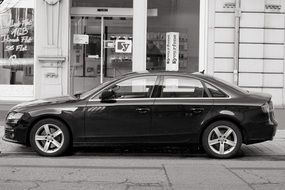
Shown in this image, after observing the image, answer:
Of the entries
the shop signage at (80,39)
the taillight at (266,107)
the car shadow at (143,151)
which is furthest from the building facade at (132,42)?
the taillight at (266,107)

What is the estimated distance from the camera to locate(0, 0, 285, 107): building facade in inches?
618

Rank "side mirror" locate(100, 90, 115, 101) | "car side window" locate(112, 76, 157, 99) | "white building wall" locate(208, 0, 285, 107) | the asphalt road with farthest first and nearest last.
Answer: "white building wall" locate(208, 0, 285, 107)
"car side window" locate(112, 76, 157, 99)
"side mirror" locate(100, 90, 115, 101)
the asphalt road

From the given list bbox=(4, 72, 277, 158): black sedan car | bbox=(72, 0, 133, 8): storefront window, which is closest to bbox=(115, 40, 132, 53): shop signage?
bbox=(72, 0, 133, 8): storefront window

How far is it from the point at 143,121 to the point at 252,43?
24.1ft

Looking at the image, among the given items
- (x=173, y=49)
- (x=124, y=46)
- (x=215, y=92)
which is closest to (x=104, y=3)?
(x=124, y=46)

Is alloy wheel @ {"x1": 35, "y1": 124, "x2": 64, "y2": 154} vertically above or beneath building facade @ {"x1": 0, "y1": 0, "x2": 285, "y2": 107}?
beneath

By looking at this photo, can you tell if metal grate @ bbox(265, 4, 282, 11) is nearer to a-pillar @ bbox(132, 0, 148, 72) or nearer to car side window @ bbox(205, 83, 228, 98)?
a-pillar @ bbox(132, 0, 148, 72)

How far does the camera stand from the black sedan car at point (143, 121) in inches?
366

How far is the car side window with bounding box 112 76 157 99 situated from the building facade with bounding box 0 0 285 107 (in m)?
6.43

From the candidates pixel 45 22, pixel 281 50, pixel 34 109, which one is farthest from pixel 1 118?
pixel 281 50

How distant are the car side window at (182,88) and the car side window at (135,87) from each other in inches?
9.4

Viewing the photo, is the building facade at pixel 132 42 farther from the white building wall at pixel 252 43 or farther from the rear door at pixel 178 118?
the rear door at pixel 178 118

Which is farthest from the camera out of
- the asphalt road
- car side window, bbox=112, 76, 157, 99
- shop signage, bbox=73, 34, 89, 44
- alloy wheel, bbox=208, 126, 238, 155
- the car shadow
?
shop signage, bbox=73, 34, 89, 44

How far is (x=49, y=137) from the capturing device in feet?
30.7
